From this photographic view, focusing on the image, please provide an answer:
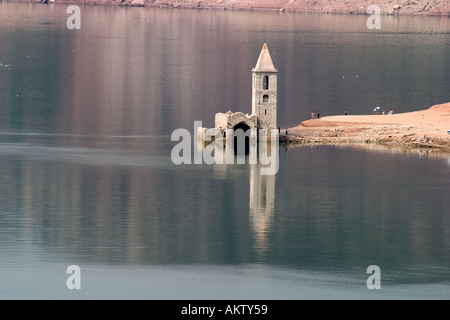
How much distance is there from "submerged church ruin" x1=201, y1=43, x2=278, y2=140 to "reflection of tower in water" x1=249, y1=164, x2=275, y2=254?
25.0 ft

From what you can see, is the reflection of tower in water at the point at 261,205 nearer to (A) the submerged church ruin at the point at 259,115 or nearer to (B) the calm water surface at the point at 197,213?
(B) the calm water surface at the point at 197,213

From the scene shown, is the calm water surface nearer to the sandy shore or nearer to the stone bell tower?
the sandy shore

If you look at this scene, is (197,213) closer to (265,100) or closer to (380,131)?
(265,100)

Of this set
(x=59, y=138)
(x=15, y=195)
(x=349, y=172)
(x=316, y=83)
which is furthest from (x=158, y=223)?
(x=316, y=83)

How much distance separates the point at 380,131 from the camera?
11056 centimetres

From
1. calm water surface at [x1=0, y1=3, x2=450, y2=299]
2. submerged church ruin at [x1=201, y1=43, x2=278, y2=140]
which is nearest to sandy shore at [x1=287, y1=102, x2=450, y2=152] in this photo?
calm water surface at [x1=0, y1=3, x2=450, y2=299]

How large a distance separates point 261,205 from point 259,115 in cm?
2187

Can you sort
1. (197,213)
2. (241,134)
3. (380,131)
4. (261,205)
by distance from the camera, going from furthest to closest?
(380,131)
(241,134)
(261,205)
(197,213)

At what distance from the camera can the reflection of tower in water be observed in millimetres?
75250

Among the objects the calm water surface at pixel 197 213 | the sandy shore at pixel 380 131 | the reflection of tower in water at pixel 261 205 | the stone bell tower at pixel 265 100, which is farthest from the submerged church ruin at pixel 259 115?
the reflection of tower in water at pixel 261 205

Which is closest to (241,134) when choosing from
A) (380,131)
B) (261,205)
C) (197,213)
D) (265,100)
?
(265,100)

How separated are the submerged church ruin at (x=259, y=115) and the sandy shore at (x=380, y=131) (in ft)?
10.6

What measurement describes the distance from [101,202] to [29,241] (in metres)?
11.8

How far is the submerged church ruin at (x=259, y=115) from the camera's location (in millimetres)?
104375
